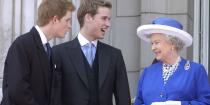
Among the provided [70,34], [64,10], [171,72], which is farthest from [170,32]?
[70,34]

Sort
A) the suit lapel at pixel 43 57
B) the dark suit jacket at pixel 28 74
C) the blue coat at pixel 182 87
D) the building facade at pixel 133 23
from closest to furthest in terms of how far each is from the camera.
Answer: the dark suit jacket at pixel 28 74 < the suit lapel at pixel 43 57 < the blue coat at pixel 182 87 < the building facade at pixel 133 23

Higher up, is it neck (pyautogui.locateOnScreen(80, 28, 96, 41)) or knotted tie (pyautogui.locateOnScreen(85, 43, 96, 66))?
neck (pyautogui.locateOnScreen(80, 28, 96, 41))

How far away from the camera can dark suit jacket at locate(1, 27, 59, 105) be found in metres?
5.05

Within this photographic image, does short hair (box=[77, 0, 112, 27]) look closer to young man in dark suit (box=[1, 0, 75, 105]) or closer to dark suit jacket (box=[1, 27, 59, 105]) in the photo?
young man in dark suit (box=[1, 0, 75, 105])

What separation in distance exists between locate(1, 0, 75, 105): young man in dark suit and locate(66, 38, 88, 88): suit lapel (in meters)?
0.28

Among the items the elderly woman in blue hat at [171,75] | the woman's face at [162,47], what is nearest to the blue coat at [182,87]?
the elderly woman in blue hat at [171,75]

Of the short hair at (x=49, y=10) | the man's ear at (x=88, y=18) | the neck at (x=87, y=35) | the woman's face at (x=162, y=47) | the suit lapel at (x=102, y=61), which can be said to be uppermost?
the short hair at (x=49, y=10)

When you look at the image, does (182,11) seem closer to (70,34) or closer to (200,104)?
(70,34)

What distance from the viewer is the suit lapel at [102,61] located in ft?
18.7

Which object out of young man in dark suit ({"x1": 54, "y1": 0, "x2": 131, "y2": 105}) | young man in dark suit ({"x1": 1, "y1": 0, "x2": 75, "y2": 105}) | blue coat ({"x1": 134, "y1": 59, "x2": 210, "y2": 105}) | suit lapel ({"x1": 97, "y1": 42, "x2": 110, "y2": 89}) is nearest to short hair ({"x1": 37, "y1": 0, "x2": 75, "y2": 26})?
young man in dark suit ({"x1": 1, "y1": 0, "x2": 75, "y2": 105})

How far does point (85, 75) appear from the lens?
5.68m

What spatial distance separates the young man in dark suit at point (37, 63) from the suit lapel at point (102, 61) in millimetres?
406

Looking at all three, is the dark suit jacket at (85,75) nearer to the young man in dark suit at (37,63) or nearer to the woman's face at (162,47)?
the young man in dark suit at (37,63)

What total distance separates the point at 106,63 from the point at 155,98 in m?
0.50
